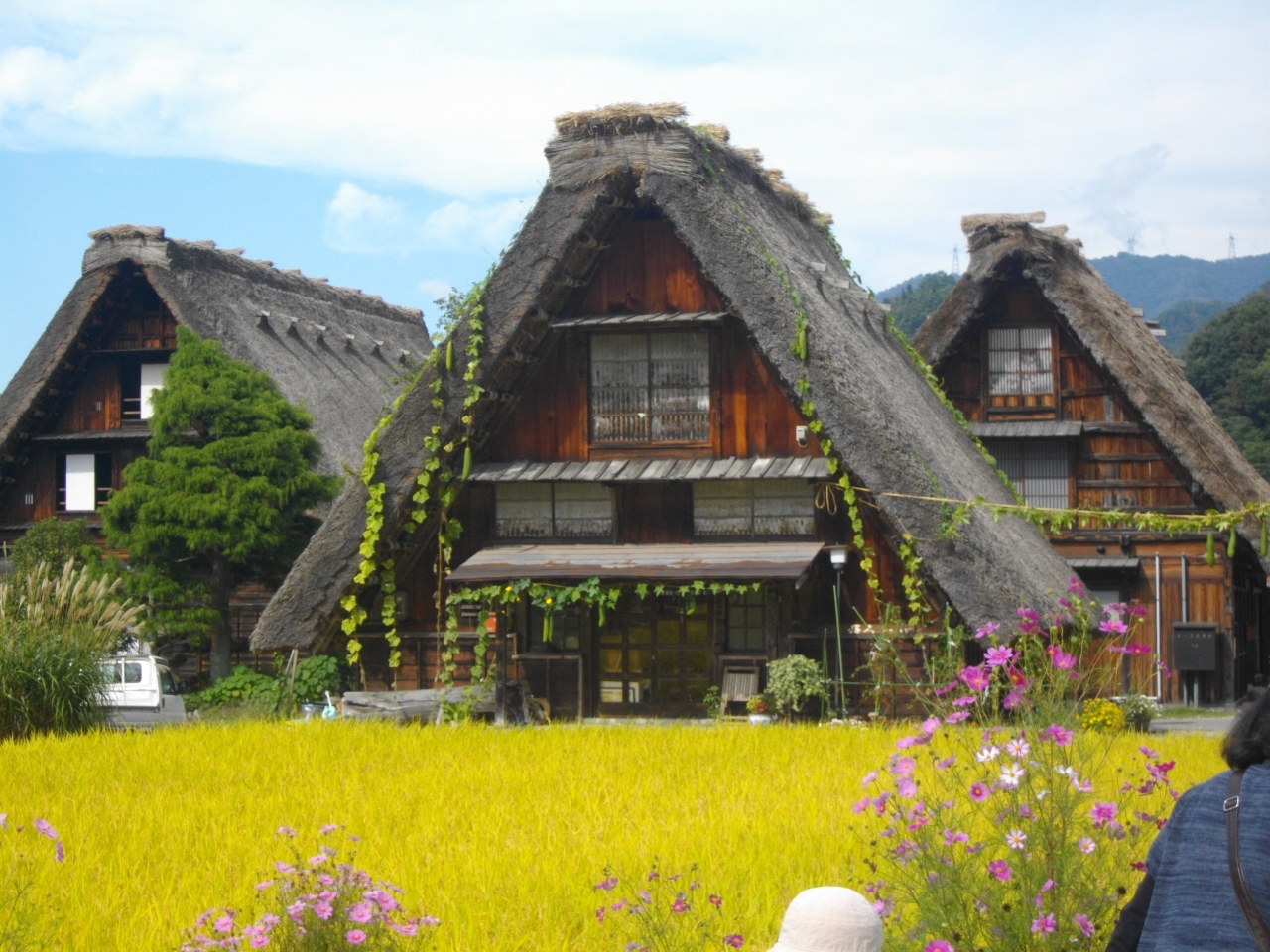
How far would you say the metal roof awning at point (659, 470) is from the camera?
1527 cm

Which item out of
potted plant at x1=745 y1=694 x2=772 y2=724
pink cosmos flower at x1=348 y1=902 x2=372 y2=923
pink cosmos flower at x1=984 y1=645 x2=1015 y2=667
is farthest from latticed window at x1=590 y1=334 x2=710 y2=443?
pink cosmos flower at x1=348 y1=902 x2=372 y2=923

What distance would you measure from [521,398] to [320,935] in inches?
459

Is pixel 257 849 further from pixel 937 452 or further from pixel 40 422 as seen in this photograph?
pixel 40 422

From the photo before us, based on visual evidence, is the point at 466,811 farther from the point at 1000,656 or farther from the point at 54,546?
the point at 54,546

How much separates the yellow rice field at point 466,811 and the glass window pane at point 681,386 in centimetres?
402

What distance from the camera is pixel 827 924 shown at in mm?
3359

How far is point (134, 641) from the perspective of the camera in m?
21.7

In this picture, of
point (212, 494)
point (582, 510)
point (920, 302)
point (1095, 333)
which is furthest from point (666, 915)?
point (920, 302)

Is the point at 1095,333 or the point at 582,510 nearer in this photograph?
the point at 582,510

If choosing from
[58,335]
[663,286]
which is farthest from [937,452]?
[58,335]

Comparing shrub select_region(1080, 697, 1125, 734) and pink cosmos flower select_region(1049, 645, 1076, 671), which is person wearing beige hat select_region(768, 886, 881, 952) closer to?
pink cosmos flower select_region(1049, 645, 1076, 671)

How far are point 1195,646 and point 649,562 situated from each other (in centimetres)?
1033

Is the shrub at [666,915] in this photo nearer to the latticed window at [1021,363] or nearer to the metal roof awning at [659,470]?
the metal roof awning at [659,470]

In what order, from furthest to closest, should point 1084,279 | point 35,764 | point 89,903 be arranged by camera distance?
point 1084,279 → point 35,764 → point 89,903
